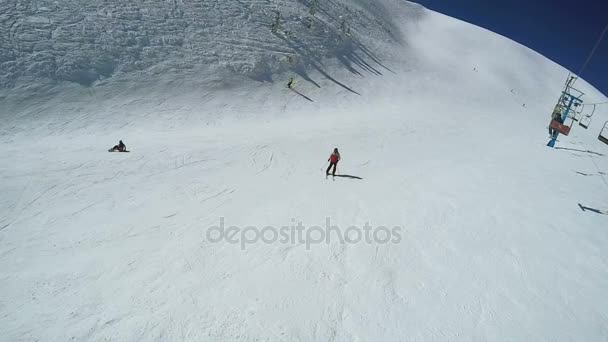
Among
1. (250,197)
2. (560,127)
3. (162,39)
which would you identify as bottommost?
(250,197)

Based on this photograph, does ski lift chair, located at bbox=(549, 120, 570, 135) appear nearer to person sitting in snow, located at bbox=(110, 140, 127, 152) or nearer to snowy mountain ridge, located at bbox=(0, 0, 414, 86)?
snowy mountain ridge, located at bbox=(0, 0, 414, 86)

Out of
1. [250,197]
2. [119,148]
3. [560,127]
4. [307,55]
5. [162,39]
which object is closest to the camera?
[250,197]

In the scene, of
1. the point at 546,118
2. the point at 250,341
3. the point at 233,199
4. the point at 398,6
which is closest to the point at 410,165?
the point at 233,199

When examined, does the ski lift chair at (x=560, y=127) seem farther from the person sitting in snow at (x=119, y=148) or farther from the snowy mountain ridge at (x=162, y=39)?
the person sitting in snow at (x=119, y=148)

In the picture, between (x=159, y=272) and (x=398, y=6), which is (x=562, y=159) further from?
(x=398, y=6)

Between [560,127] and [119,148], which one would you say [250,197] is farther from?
[560,127]

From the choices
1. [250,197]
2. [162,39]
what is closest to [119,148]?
[250,197]

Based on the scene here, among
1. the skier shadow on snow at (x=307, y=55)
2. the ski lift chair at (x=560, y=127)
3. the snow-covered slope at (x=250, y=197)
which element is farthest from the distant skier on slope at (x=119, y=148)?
the ski lift chair at (x=560, y=127)

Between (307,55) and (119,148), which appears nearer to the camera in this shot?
(119,148)
